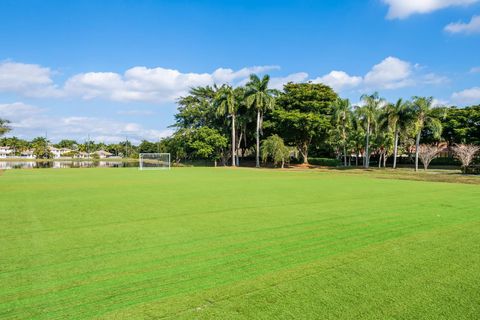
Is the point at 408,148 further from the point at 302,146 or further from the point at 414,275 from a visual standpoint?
the point at 414,275

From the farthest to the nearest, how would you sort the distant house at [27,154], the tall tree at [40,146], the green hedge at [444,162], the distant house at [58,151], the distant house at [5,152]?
the distant house at [58,151], the distant house at [5,152], the distant house at [27,154], the tall tree at [40,146], the green hedge at [444,162]

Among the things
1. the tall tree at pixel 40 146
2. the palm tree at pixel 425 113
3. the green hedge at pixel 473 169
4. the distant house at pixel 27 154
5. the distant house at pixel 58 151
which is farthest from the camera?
the distant house at pixel 58 151

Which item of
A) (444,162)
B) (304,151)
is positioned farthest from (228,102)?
(444,162)

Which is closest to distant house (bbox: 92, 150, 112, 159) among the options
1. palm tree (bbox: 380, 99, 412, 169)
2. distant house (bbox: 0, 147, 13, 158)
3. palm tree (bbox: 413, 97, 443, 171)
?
distant house (bbox: 0, 147, 13, 158)

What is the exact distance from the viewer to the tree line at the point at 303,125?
4144 cm

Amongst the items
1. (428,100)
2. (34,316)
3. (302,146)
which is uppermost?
(428,100)

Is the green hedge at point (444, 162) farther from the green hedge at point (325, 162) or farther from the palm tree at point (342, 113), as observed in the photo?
the green hedge at point (325, 162)

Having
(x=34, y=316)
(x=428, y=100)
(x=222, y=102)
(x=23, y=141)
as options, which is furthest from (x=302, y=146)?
(x=23, y=141)

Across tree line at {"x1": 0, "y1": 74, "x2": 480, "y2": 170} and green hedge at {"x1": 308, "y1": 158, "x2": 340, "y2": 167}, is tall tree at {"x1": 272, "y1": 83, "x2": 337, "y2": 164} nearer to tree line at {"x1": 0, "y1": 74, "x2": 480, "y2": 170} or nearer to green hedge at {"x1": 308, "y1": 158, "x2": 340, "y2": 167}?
tree line at {"x1": 0, "y1": 74, "x2": 480, "y2": 170}

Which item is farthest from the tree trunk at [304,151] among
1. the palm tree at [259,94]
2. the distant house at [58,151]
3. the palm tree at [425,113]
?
the distant house at [58,151]

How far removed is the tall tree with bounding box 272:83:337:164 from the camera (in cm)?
4522

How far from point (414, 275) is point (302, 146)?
48.0m

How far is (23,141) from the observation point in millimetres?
114562

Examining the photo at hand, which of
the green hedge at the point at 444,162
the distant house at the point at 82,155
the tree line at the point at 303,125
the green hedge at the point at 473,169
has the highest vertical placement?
the tree line at the point at 303,125
